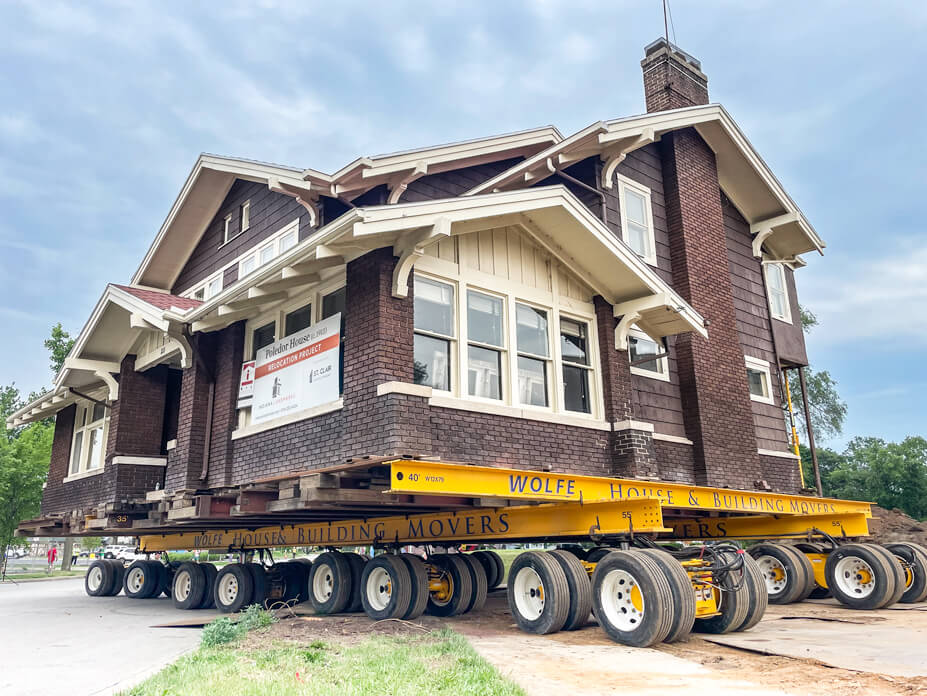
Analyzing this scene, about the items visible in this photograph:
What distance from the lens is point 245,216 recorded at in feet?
55.4

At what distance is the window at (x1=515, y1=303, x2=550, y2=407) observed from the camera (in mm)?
11164

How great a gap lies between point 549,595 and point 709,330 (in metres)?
8.26

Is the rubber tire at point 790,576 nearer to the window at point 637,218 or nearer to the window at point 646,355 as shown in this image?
the window at point 646,355

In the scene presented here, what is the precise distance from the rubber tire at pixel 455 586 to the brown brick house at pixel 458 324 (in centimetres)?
236

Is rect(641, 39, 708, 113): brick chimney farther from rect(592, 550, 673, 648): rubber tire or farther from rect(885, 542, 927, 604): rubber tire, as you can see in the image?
rect(592, 550, 673, 648): rubber tire

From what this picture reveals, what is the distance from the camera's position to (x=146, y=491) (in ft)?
49.8

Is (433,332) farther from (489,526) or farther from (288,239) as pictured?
(288,239)

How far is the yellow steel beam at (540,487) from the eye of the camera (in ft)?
27.8

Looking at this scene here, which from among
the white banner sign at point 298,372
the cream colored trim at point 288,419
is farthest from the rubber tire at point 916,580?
the white banner sign at point 298,372

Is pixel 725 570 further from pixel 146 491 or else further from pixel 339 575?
pixel 146 491

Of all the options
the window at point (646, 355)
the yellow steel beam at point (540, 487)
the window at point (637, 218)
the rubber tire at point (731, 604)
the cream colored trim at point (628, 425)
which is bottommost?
the rubber tire at point (731, 604)

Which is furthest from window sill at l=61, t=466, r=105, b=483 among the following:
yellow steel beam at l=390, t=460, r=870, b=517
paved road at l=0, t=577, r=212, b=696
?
yellow steel beam at l=390, t=460, r=870, b=517

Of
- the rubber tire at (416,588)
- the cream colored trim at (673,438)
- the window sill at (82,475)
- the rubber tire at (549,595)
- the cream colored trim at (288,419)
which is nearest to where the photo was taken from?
the rubber tire at (549,595)

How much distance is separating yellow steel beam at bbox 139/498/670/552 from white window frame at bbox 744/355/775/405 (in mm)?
7709
